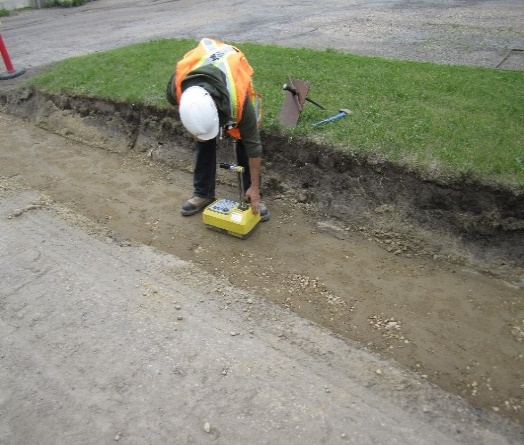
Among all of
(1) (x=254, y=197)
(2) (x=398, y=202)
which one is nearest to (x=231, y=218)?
(1) (x=254, y=197)

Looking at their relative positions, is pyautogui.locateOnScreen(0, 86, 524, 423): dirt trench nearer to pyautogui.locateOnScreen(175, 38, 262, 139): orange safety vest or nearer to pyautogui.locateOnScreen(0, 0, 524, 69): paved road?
pyautogui.locateOnScreen(175, 38, 262, 139): orange safety vest

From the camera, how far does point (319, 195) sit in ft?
14.0

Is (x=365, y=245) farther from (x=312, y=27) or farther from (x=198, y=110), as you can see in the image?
(x=312, y=27)

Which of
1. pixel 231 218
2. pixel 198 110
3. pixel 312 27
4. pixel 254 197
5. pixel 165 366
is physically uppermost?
pixel 198 110

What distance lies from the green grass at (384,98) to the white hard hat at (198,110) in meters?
1.29

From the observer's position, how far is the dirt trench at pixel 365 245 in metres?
3.00

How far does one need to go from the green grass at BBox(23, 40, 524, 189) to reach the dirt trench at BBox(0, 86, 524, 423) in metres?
0.19

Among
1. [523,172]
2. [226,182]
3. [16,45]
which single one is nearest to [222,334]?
[226,182]

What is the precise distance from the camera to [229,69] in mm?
3420

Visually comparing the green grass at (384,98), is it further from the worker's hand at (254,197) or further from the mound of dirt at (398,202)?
the worker's hand at (254,197)

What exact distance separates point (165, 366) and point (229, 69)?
209cm

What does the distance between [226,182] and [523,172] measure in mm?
2625

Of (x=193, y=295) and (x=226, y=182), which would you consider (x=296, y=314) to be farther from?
(x=226, y=182)

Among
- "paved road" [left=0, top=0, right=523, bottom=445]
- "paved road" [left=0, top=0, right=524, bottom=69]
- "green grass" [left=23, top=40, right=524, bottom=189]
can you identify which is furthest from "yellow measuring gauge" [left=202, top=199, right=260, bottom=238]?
"paved road" [left=0, top=0, right=524, bottom=69]
